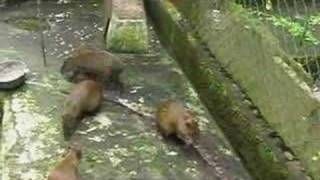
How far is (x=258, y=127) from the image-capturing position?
441 cm

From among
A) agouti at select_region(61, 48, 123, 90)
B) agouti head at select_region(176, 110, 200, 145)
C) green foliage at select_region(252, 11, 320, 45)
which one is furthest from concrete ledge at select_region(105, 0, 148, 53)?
agouti head at select_region(176, 110, 200, 145)

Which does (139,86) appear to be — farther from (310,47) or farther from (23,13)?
(23,13)

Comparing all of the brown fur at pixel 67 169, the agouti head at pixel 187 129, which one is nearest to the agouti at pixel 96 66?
the agouti head at pixel 187 129

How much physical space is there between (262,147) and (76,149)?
0.93m

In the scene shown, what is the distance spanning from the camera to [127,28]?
5555mm

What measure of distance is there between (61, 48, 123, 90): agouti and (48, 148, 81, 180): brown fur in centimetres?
114

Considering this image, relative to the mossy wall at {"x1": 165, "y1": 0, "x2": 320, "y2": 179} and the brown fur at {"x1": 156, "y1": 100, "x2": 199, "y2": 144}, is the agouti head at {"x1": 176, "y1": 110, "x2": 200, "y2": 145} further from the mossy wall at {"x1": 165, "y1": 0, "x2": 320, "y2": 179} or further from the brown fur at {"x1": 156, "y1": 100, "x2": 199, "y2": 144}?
the mossy wall at {"x1": 165, "y1": 0, "x2": 320, "y2": 179}

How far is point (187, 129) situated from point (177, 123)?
6 centimetres

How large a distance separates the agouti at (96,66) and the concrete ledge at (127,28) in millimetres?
346

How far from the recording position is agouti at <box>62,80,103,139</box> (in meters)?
4.59

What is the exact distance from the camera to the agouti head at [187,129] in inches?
175

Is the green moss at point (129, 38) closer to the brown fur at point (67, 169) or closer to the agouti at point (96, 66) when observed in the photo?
the agouti at point (96, 66)

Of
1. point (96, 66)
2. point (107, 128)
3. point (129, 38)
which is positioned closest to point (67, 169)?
point (107, 128)

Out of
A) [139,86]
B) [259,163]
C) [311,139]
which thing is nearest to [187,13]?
[139,86]
